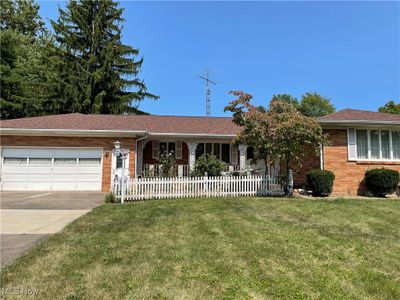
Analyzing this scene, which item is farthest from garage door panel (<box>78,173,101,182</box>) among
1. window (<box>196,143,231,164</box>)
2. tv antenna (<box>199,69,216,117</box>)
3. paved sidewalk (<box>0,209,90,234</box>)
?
tv antenna (<box>199,69,216,117</box>)

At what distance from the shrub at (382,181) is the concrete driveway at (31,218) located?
11046 mm

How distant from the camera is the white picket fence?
1130 cm

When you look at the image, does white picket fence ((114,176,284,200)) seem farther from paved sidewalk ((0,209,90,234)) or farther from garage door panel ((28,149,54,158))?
garage door panel ((28,149,54,158))

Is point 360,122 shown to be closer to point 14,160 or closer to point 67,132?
point 67,132

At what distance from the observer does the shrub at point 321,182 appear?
12523 millimetres

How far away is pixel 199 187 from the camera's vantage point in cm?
1188

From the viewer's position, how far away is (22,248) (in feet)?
17.4

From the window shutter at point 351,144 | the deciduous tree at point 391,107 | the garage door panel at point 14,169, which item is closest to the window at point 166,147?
the garage door panel at point 14,169

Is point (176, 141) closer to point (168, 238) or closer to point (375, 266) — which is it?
point (168, 238)

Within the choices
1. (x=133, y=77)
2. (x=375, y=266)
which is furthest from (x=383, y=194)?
(x=133, y=77)

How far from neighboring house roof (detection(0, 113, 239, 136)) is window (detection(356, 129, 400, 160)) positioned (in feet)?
20.4

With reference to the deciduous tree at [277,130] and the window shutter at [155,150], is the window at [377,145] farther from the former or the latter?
the window shutter at [155,150]

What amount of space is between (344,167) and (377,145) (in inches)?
75.0

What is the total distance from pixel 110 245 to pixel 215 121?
48.9ft
